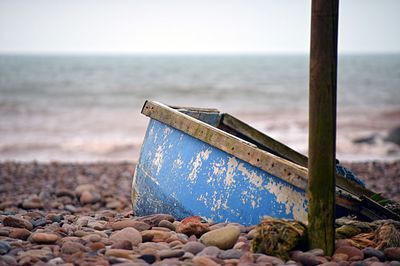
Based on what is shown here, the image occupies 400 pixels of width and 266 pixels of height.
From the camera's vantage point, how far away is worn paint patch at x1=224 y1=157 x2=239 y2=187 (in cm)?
417

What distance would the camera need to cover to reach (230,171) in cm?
418

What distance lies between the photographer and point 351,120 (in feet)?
67.2

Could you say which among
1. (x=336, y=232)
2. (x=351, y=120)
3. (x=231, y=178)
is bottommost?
(x=336, y=232)

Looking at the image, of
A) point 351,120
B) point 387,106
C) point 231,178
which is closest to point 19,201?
point 231,178

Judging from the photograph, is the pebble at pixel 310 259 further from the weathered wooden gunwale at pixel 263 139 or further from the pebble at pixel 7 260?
the weathered wooden gunwale at pixel 263 139

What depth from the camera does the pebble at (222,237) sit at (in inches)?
143

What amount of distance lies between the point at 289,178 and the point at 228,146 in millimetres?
525

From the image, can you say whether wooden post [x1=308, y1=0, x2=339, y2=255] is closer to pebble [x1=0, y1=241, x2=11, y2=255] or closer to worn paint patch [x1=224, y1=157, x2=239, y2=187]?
worn paint patch [x1=224, y1=157, x2=239, y2=187]

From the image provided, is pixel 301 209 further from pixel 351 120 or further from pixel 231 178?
pixel 351 120

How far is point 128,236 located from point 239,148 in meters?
1.02

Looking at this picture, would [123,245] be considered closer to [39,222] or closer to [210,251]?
[210,251]

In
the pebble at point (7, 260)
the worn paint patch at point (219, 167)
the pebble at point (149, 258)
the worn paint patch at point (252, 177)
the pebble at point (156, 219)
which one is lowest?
the pebble at point (7, 260)

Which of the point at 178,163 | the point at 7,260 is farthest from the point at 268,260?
the point at 7,260

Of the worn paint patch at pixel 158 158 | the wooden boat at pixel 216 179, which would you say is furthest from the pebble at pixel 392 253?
the worn paint patch at pixel 158 158
